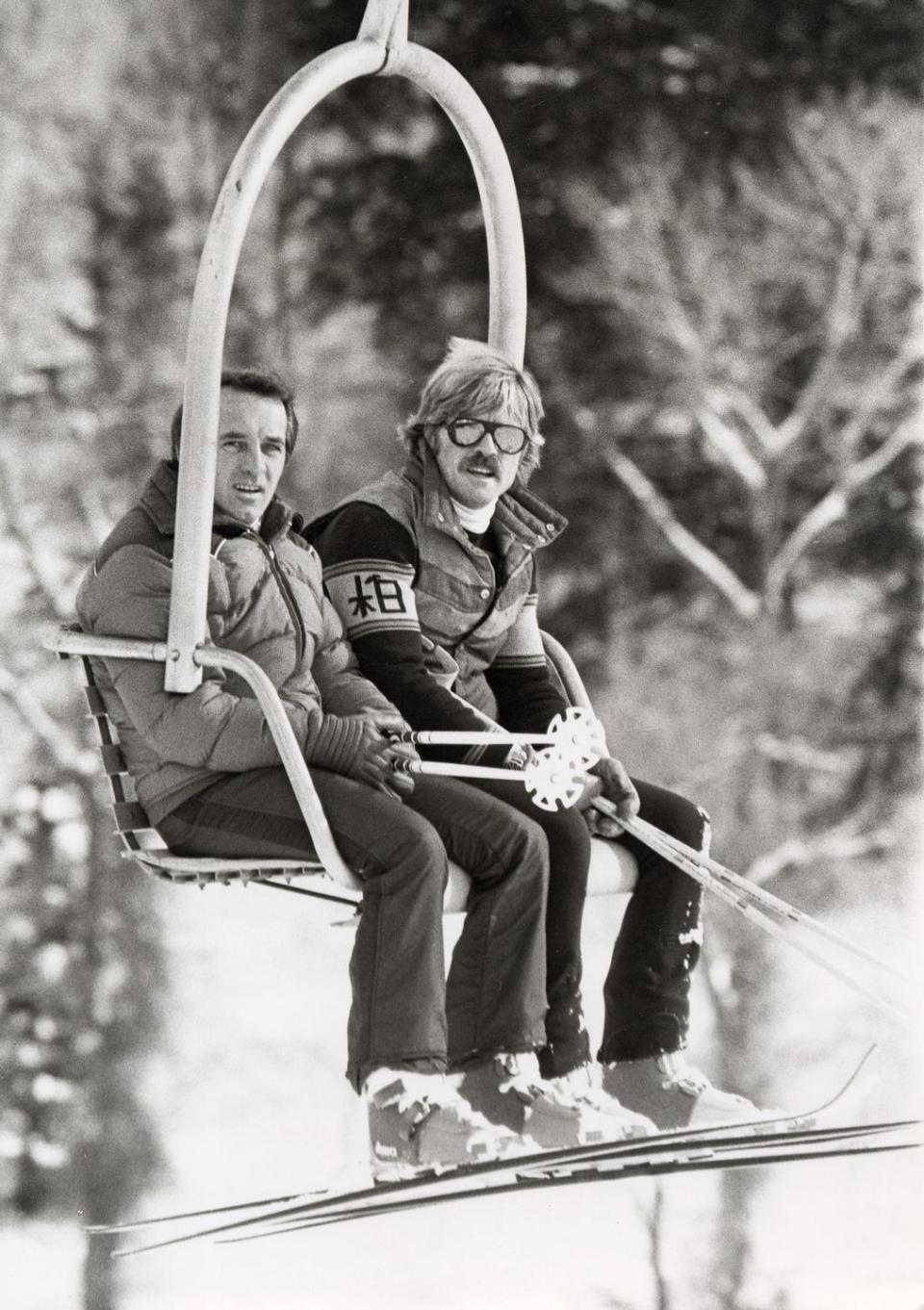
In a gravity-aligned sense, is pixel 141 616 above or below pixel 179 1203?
above

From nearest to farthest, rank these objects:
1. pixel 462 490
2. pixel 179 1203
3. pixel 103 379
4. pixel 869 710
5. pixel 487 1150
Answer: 1. pixel 487 1150
2. pixel 462 490
3. pixel 179 1203
4. pixel 103 379
5. pixel 869 710

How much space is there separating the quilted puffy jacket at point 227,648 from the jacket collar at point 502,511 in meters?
0.24

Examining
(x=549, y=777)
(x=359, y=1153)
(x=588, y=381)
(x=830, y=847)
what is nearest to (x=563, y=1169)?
(x=549, y=777)

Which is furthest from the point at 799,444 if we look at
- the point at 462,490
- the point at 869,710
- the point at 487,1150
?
the point at 487,1150

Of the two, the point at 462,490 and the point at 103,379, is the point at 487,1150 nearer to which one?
the point at 462,490

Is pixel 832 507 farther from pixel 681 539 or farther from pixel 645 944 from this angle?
pixel 645 944

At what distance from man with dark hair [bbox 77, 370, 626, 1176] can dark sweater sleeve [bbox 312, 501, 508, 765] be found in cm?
4

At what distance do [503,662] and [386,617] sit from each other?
0.36 m

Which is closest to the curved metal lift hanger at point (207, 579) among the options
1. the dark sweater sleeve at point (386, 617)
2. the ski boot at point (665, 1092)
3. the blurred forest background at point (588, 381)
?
the dark sweater sleeve at point (386, 617)

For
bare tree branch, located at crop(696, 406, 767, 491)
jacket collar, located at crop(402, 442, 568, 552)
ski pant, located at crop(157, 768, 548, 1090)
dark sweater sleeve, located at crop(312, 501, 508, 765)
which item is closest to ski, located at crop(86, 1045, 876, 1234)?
ski pant, located at crop(157, 768, 548, 1090)

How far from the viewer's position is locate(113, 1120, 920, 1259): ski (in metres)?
2.78

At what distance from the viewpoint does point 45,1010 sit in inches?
276

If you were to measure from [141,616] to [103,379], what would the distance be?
4.40 metres

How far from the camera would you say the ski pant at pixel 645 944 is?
314 centimetres
